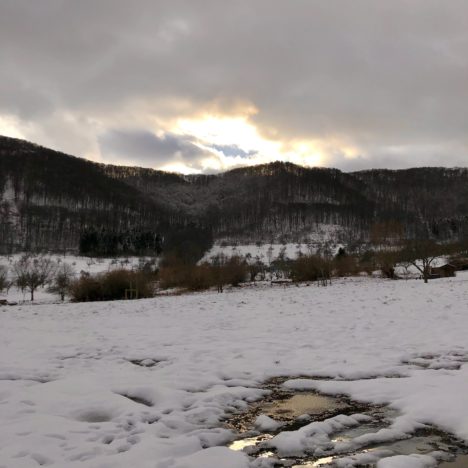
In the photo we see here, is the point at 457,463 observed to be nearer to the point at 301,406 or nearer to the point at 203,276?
the point at 301,406

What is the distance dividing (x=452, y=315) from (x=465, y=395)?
8307 millimetres

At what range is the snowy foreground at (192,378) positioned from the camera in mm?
4566

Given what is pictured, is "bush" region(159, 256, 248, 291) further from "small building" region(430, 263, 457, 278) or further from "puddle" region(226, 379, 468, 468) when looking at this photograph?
"puddle" region(226, 379, 468, 468)

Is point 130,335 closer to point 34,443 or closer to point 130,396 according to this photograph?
point 130,396

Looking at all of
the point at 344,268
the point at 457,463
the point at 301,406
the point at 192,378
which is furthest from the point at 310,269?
the point at 457,463

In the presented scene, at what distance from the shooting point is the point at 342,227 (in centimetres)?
17762

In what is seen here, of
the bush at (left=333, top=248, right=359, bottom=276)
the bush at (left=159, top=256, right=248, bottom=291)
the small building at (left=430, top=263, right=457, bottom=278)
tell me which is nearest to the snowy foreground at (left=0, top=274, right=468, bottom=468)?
the small building at (left=430, top=263, right=457, bottom=278)

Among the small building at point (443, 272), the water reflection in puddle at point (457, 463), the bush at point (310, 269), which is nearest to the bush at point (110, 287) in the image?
the bush at point (310, 269)

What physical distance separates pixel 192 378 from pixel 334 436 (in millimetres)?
3233

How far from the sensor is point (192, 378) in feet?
24.5

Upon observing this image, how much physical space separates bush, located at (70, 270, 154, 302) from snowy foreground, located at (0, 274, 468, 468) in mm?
26845

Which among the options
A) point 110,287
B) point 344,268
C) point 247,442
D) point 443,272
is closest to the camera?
point 247,442

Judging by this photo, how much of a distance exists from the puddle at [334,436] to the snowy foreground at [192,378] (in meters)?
0.20

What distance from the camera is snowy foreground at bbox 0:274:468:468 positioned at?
4.57m
